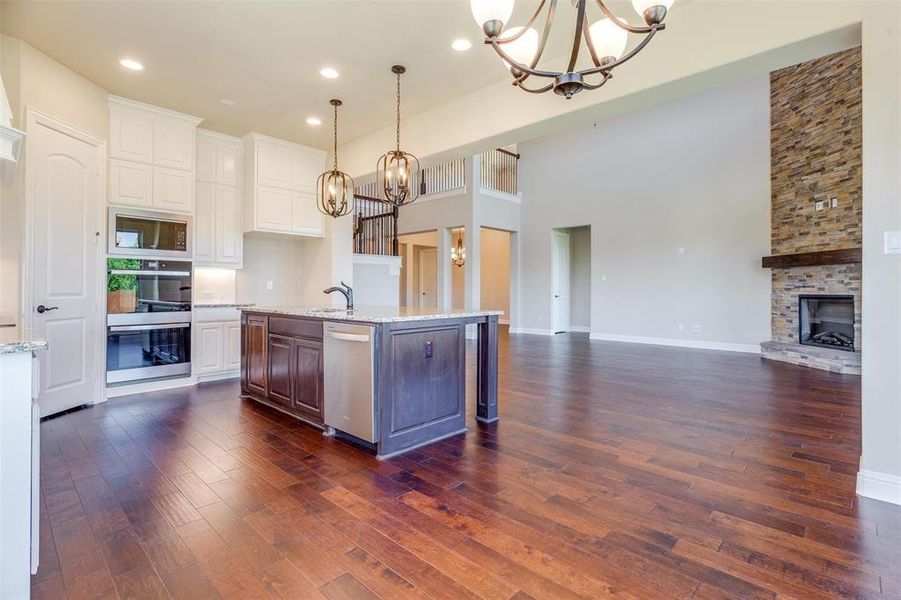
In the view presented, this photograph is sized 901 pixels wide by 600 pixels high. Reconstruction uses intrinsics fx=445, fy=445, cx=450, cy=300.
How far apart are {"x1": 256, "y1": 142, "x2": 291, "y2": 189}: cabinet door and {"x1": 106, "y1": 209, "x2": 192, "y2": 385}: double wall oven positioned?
Answer: 1041 millimetres

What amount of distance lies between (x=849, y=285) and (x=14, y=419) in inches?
304

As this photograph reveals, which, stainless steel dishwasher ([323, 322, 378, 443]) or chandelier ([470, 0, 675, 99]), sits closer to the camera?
chandelier ([470, 0, 675, 99])

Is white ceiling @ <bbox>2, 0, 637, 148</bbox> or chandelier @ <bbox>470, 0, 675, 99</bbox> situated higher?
white ceiling @ <bbox>2, 0, 637, 148</bbox>

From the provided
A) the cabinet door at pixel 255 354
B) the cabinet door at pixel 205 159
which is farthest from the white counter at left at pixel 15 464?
the cabinet door at pixel 205 159

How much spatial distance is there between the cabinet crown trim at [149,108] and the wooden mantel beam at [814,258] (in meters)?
7.54

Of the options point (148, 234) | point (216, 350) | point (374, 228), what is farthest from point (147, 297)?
point (374, 228)

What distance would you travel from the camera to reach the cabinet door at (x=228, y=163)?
523cm

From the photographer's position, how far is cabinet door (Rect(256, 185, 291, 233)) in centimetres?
524

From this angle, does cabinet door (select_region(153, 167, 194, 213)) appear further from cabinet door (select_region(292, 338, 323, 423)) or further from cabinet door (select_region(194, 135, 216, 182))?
cabinet door (select_region(292, 338, 323, 423))

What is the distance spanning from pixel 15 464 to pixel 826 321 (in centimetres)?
811

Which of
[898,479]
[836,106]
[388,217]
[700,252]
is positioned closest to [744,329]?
[700,252]

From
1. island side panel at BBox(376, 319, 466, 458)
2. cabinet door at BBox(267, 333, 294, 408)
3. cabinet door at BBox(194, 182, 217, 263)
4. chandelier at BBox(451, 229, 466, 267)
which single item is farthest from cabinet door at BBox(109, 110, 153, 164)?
chandelier at BBox(451, 229, 466, 267)

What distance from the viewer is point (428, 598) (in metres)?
1.52

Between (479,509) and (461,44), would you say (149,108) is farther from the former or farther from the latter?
(479,509)
